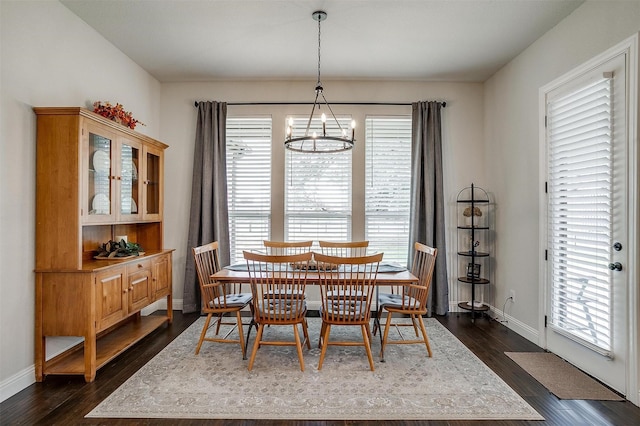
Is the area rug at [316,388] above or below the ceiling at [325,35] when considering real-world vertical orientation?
below

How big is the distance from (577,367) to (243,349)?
9.24 ft

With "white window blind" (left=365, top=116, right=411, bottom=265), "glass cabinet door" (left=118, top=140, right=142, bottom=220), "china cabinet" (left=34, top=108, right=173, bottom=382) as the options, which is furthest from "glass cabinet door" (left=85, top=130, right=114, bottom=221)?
"white window blind" (left=365, top=116, right=411, bottom=265)

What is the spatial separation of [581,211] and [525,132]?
1.19 meters

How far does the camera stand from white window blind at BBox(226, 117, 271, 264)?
180 inches

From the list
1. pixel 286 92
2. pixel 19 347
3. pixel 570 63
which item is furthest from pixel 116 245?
pixel 570 63

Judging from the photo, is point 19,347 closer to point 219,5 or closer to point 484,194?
point 219,5

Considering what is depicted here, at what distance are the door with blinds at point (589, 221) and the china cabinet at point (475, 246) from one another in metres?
1.11

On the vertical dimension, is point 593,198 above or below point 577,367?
above

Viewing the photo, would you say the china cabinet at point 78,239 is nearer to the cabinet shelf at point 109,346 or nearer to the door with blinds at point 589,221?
the cabinet shelf at point 109,346

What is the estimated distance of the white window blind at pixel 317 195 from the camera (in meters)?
4.55

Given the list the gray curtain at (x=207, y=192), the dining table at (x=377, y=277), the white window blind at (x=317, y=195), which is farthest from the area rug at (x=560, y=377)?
the gray curtain at (x=207, y=192)

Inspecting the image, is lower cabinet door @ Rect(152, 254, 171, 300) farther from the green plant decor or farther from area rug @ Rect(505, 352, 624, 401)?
area rug @ Rect(505, 352, 624, 401)

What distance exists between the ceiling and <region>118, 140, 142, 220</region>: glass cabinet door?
114cm

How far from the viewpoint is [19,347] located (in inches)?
98.9
